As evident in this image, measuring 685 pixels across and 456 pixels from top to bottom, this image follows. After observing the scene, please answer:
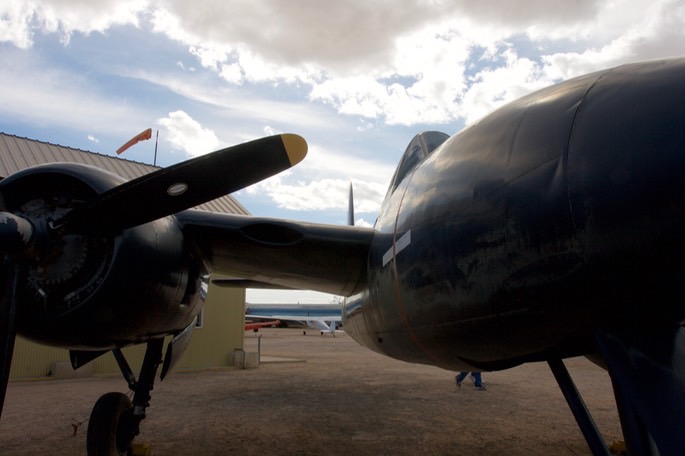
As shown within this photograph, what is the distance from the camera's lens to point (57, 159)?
61.2 feet

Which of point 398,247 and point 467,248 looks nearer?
point 467,248

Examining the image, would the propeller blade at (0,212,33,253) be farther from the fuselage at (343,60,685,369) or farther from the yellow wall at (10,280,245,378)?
the yellow wall at (10,280,245,378)

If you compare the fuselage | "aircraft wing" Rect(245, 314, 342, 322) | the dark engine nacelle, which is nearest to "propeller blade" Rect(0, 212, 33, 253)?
the dark engine nacelle

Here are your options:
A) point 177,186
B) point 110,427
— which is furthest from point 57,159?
point 177,186

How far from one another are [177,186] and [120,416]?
3.42 m

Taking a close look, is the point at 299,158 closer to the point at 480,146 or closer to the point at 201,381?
the point at 480,146

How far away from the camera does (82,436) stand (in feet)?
27.3

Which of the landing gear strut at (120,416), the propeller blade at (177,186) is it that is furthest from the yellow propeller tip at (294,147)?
the landing gear strut at (120,416)

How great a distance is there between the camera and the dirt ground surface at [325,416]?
734 centimetres

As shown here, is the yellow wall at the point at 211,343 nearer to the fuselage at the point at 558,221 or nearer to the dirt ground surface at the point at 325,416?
the dirt ground surface at the point at 325,416

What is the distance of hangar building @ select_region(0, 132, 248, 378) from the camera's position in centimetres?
1599

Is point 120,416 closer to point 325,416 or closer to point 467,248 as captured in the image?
point 325,416

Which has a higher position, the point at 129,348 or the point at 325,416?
the point at 129,348

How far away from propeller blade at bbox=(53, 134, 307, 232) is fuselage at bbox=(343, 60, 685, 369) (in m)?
1.56
